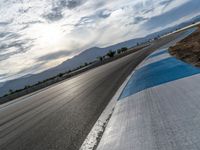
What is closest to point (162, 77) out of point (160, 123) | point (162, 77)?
point (162, 77)

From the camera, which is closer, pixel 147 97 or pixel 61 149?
pixel 61 149

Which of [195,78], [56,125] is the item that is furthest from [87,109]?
[195,78]

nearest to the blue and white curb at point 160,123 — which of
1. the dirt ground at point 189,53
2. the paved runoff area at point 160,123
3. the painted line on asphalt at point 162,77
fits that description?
the paved runoff area at point 160,123

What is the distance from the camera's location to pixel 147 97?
845 centimetres

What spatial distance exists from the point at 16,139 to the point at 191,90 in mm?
5089

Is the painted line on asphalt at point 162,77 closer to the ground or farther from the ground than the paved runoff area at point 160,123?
closer to the ground

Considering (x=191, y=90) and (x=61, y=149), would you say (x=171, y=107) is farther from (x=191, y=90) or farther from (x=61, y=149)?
(x=61, y=149)

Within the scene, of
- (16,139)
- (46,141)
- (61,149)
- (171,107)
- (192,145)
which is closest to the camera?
(192,145)

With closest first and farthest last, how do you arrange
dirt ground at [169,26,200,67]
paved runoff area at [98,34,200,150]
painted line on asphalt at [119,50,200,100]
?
paved runoff area at [98,34,200,150]
painted line on asphalt at [119,50,200,100]
dirt ground at [169,26,200,67]

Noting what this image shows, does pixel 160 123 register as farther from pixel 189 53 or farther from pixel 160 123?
pixel 189 53

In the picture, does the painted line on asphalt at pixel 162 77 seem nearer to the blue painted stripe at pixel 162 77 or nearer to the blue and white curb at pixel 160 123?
the blue painted stripe at pixel 162 77

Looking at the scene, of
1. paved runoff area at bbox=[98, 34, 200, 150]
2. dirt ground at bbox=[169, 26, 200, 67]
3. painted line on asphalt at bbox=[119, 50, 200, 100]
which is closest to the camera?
paved runoff area at bbox=[98, 34, 200, 150]

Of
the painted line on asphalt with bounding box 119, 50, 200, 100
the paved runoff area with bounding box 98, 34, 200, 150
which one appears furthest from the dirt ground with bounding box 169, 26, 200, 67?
the paved runoff area with bounding box 98, 34, 200, 150

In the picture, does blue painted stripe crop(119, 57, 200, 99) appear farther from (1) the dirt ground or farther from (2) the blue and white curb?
(2) the blue and white curb
